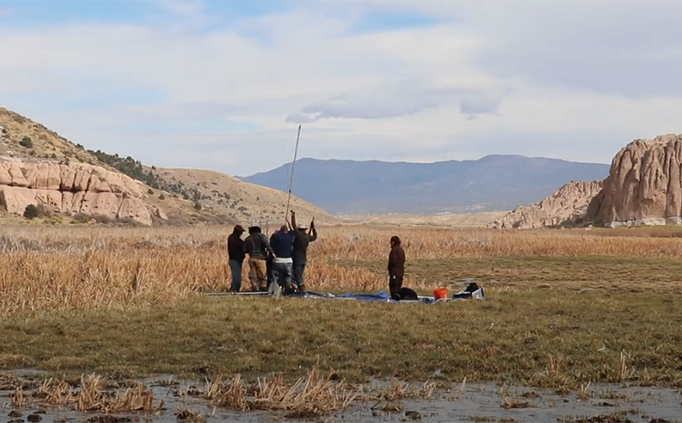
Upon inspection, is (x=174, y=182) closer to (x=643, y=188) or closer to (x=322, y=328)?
(x=643, y=188)

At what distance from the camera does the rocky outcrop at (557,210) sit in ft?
366

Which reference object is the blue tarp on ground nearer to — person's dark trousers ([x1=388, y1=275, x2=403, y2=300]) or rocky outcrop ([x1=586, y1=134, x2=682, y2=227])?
person's dark trousers ([x1=388, y1=275, x2=403, y2=300])

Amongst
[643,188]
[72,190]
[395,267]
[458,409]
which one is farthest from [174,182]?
[458,409]

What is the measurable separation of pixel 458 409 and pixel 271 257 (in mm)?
12788

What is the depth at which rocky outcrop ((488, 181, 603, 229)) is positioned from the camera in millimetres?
111562

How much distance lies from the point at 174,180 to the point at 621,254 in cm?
11525

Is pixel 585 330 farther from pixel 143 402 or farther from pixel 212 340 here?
pixel 143 402

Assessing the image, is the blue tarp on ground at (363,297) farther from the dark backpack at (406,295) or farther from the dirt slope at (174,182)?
the dirt slope at (174,182)

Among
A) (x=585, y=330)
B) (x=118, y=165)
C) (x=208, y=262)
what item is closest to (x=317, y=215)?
(x=118, y=165)

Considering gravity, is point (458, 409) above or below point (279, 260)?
below

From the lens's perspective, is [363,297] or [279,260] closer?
[363,297]

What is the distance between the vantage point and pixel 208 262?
90.3 ft

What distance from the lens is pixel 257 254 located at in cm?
2386

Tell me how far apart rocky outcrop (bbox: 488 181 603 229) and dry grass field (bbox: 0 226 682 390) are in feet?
265
